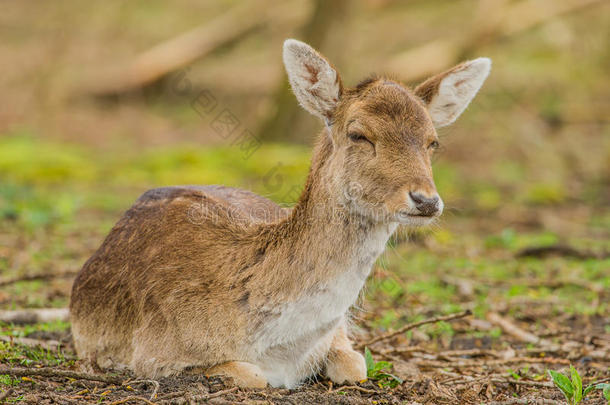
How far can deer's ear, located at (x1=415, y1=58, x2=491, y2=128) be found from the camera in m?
5.04

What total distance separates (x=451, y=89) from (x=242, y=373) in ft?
7.64

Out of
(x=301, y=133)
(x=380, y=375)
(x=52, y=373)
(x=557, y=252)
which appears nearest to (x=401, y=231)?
(x=380, y=375)

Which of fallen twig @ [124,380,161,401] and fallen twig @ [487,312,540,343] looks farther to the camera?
fallen twig @ [487,312,540,343]

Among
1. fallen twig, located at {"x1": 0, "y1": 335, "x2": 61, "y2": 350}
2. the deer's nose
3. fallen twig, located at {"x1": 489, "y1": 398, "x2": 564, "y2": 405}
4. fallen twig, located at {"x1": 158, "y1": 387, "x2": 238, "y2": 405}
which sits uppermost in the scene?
the deer's nose

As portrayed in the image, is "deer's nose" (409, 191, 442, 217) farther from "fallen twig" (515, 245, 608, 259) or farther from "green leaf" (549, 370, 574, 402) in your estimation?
"fallen twig" (515, 245, 608, 259)

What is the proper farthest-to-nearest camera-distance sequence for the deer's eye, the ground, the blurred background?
the blurred background
the ground
the deer's eye

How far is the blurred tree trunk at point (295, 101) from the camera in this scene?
14531 millimetres

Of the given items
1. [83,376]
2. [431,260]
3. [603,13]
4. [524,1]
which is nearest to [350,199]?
[83,376]

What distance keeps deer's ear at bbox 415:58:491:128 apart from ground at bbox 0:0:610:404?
1.47ft

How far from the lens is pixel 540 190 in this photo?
12953mm

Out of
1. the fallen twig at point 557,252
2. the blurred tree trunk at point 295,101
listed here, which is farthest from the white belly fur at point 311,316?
the blurred tree trunk at point 295,101

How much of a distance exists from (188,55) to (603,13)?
11.0 meters

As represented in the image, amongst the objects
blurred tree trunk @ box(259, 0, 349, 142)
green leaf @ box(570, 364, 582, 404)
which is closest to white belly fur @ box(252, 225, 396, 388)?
green leaf @ box(570, 364, 582, 404)

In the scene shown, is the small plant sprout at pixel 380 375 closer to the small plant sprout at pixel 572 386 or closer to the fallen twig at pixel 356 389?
the fallen twig at pixel 356 389
